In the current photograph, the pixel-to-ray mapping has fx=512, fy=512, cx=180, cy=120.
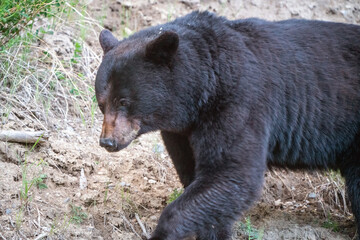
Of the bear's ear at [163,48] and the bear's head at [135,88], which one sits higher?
the bear's ear at [163,48]

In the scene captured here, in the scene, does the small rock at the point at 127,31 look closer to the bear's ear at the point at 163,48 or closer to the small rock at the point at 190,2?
the small rock at the point at 190,2

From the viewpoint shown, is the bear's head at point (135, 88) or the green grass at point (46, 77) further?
the green grass at point (46, 77)

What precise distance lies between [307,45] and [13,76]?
323 centimetres

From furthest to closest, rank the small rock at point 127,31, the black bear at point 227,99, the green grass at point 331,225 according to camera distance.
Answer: the small rock at point 127,31, the green grass at point 331,225, the black bear at point 227,99

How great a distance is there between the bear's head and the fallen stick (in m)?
1.19

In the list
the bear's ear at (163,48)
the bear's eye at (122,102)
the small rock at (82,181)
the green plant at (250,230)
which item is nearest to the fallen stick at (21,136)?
the small rock at (82,181)

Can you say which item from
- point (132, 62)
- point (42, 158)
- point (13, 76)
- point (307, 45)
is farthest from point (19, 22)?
point (307, 45)

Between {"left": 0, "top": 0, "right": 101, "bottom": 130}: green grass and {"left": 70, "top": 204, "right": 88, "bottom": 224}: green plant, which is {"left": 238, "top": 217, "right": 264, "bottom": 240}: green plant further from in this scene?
{"left": 0, "top": 0, "right": 101, "bottom": 130}: green grass

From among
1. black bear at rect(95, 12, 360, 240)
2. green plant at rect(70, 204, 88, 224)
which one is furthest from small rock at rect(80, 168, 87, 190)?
black bear at rect(95, 12, 360, 240)

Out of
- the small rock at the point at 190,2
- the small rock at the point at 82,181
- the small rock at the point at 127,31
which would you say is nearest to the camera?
the small rock at the point at 82,181

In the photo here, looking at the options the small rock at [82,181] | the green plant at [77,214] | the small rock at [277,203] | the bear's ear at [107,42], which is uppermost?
the bear's ear at [107,42]

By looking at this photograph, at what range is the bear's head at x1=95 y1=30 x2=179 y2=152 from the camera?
3.96 metres

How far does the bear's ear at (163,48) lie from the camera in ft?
12.7

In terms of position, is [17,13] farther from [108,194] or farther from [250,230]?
[250,230]
